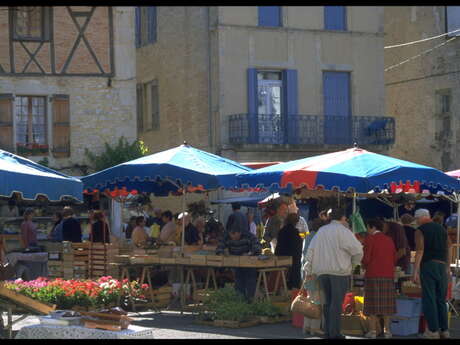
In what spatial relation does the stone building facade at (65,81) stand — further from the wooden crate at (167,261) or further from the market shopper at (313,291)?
the market shopper at (313,291)

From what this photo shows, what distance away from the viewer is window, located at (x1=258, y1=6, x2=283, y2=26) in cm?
2873

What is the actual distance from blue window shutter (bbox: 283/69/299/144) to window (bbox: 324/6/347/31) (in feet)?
6.30

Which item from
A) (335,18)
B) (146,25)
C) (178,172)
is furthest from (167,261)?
(146,25)

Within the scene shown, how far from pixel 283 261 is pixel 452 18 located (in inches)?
739

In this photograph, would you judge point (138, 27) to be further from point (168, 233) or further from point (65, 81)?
point (168, 233)

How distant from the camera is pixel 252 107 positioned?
93.0 ft

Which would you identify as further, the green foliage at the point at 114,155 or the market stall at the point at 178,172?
the green foliage at the point at 114,155

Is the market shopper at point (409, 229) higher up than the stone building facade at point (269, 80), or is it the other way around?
the stone building facade at point (269, 80)

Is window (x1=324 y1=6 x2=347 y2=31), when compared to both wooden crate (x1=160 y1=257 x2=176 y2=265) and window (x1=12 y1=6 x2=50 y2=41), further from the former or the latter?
wooden crate (x1=160 y1=257 x2=176 y2=265)

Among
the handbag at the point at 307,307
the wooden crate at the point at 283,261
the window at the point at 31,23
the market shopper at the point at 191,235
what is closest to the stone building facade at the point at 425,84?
the window at the point at 31,23

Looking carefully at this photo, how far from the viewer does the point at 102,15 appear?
86.6 feet

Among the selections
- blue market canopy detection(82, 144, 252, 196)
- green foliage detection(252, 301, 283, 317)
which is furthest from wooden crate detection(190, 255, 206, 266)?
green foliage detection(252, 301, 283, 317)

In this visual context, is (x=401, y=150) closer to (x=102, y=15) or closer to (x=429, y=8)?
(x=429, y=8)

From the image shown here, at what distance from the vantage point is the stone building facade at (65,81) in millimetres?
25500
